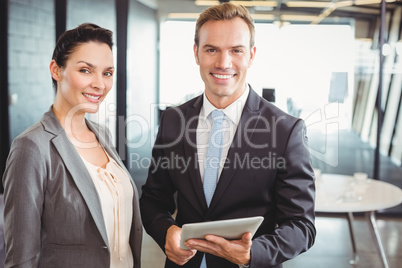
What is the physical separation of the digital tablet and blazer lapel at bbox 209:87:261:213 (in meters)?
0.22

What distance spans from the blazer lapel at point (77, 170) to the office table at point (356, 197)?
67.5 inches

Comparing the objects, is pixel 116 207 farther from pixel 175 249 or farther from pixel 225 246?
pixel 225 246

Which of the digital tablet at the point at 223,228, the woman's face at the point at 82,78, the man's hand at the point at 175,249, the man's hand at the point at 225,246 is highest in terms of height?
the woman's face at the point at 82,78

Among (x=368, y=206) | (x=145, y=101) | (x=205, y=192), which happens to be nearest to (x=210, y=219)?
(x=205, y=192)

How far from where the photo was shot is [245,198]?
4.98 ft

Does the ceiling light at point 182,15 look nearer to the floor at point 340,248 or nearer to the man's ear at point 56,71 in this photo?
the floor at point 340,248

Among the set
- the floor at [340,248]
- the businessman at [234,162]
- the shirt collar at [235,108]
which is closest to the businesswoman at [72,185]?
the businessman at [234,162]

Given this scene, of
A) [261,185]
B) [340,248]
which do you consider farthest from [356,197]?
[261,185]

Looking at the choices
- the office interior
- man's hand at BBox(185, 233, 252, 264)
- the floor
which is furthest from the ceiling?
man's hand at BBox(185, 233, 252, 264)

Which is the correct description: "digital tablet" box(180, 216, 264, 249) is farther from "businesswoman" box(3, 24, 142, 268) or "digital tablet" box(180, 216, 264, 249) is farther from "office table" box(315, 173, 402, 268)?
"office table" box(315, 173, 402, 268)

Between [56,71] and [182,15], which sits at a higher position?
[182,15]

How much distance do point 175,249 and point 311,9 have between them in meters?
4.11

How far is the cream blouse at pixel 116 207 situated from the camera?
5.27 feet

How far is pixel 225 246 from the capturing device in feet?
4.27
